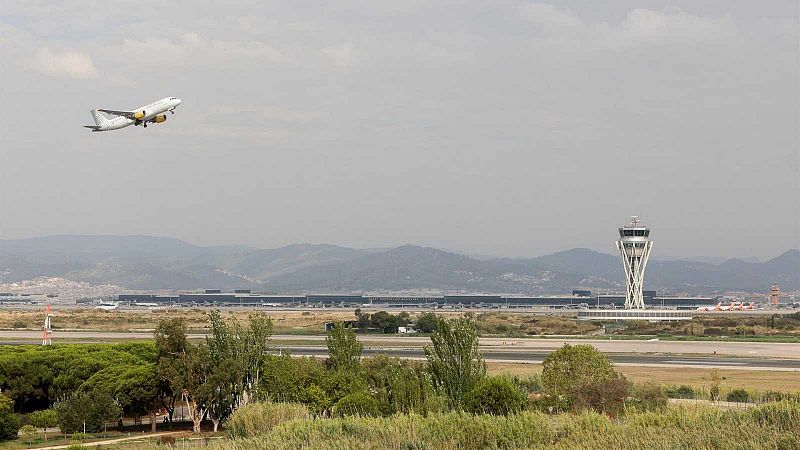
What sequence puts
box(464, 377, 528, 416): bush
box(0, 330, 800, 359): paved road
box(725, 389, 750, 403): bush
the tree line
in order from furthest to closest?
box(0, 330, 800, 359): paved road, box(725, 389, 750, 403): bush, the tree line, box(464, 377, 528, 416): bush

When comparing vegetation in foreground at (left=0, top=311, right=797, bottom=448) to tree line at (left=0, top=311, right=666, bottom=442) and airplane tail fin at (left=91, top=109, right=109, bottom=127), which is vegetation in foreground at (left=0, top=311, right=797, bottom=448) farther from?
airplane tail fin at (left=91, top=109, right=109, bottom=127)

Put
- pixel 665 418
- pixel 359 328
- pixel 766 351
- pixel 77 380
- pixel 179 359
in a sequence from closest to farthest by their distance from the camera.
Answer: pixel 665 418
pixel 179 359
pixel 77 380
pixel 766 351
pixel 359 328

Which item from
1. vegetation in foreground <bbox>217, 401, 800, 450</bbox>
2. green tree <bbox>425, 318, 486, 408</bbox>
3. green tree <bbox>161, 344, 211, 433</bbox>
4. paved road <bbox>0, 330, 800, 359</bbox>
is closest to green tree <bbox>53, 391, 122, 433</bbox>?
green tree <bbox>161, 344, 211, 433</bbox>

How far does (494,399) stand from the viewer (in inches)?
2232

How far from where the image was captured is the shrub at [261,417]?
173ft

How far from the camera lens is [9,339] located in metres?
135

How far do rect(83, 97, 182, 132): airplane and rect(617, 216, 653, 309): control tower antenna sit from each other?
118 metres

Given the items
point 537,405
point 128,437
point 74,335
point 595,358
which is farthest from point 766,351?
point 74,335

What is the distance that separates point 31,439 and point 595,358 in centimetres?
3797

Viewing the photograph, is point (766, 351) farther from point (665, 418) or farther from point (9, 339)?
point (9, 339)

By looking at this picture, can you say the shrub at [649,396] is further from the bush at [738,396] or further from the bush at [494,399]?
the bush at [494,399]

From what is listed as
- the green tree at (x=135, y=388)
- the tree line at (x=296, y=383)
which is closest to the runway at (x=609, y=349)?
the tree line at (x=296, y=383)

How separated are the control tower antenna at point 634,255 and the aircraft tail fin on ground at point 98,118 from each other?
119093 millimetres

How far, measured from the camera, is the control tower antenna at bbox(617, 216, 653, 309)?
192 m
